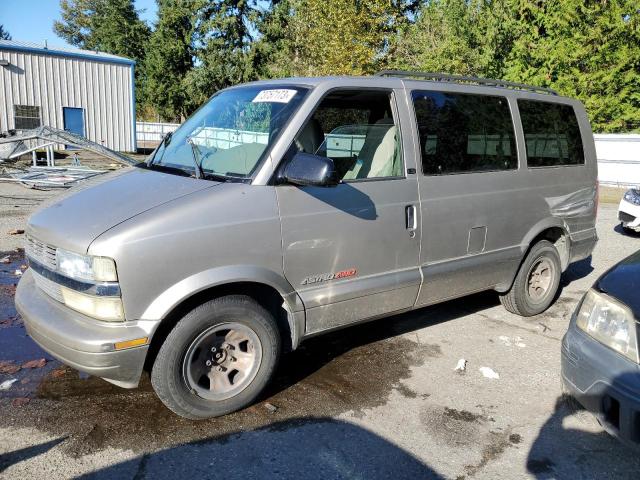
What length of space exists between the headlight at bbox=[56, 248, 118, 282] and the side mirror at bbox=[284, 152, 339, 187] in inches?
46.7

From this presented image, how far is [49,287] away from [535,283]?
14.8 feet

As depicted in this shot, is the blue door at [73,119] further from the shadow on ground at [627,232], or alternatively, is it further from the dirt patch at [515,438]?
the dirt patch at [515,438]

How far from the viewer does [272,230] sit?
3.27 meters

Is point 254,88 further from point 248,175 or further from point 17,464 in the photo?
point 17,464

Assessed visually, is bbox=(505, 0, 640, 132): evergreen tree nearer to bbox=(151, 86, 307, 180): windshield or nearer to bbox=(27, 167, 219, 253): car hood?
bbox=(151, 86, 307, 180): windshield

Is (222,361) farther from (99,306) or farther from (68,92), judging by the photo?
(68,92)

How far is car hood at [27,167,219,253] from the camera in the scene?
298cm

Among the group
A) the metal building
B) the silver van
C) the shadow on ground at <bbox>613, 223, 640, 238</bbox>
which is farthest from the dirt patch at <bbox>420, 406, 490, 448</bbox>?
the metal building

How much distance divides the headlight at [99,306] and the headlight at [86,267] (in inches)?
4.2

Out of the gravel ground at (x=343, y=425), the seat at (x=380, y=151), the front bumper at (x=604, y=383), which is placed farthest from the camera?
the seat at (x=380, y=151)

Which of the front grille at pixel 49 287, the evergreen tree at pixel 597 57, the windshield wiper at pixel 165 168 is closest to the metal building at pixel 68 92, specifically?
the evergreen tree at pixel 597 57

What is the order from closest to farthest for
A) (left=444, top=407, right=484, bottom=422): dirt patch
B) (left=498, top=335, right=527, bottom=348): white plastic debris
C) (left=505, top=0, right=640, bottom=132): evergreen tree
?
(left=444, top=407, right=484, bottom=422): dirt patch < (left=498, top=335, right=527, bottom=348): white plastic debris < (left=505, top=0, right=640, bottom=132): evergreen tree

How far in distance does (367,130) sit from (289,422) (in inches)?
85.8

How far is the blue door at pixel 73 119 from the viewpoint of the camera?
2187 cm
